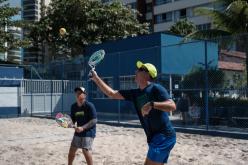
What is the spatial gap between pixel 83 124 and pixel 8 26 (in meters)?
24.1

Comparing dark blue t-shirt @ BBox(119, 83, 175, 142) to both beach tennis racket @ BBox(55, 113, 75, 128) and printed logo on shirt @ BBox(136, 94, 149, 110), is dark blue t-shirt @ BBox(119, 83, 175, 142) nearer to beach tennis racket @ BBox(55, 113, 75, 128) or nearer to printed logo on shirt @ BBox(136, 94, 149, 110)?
printed logo on shirt @ BBox(136, 94, 149, 110)

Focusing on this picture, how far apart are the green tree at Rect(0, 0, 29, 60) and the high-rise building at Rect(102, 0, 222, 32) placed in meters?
27.8

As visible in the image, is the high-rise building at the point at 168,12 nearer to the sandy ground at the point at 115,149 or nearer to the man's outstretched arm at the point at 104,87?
the sandy ground at the point at 115,149

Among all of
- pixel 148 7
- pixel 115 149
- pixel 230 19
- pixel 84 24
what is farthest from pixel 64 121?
pixel 148 7

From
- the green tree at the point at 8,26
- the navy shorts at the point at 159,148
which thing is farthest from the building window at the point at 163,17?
the navy shorts at the point at 159,148

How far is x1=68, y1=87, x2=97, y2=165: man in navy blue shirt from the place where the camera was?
743 centimetres

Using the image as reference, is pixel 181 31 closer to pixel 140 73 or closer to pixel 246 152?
pixel 246 152

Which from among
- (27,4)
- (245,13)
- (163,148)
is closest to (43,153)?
(163,148)

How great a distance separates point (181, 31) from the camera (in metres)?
44.2

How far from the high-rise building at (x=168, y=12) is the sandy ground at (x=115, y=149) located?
40.5 meters

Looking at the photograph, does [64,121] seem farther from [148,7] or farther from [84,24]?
[148,7]

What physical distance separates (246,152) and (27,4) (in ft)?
198

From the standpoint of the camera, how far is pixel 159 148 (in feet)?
16.6

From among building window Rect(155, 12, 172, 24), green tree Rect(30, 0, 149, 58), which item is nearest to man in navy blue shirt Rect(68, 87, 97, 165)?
green tree Rect(30, 0, 149, 58)
